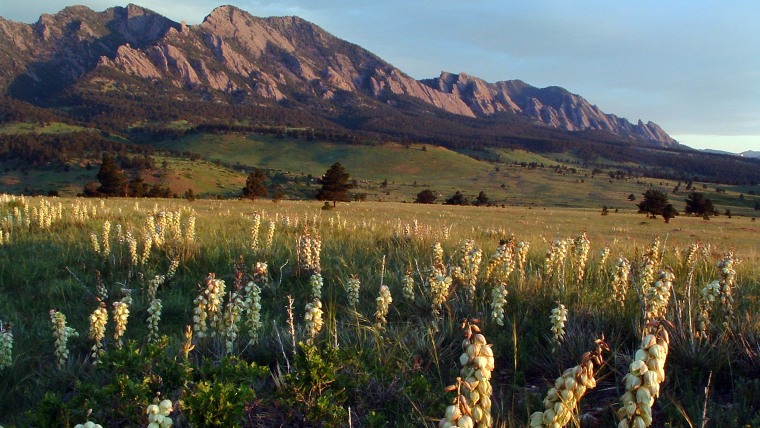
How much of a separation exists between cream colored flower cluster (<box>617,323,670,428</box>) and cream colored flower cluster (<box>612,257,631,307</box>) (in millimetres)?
3968

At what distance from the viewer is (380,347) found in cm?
454

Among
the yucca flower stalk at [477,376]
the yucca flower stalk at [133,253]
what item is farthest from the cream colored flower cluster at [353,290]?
the yucca flower stalk at [133,253]

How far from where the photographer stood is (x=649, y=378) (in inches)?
79.4

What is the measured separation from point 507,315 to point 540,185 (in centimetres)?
11183

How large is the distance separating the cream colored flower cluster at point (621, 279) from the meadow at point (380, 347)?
2 cm

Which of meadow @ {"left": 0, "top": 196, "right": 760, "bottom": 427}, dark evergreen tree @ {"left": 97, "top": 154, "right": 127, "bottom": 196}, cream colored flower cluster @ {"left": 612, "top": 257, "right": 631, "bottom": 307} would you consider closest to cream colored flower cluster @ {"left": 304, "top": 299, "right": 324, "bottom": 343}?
meadow @ {"left": 0, "top": 196, "right": 760, "bottom": 427}

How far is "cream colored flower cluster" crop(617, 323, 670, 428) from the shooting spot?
6.63 ft

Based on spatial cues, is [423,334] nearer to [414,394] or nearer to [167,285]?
[414,394]

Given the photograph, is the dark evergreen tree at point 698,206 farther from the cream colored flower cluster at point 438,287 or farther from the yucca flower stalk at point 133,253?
the yucca flower stalk at point 133,253

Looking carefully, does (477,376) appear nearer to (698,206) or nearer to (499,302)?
(499,302)

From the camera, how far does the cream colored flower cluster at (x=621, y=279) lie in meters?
5.79

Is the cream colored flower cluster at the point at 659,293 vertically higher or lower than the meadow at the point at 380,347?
higher

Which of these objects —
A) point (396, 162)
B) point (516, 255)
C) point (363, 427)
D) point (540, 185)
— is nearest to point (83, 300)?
point (363, 427)

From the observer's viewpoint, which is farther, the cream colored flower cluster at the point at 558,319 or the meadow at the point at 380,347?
the cream colored flower cluster at the point at 558,319
